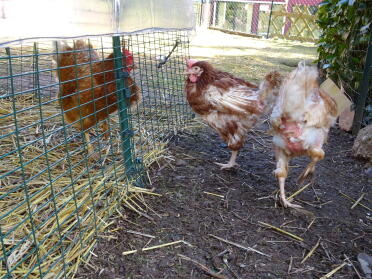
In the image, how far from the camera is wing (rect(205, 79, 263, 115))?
123 inches

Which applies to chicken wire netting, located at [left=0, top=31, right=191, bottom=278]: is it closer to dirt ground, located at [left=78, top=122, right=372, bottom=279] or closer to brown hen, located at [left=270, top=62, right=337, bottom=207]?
dirt ground, located at [left=78, top=122, right=372, bottom=279]

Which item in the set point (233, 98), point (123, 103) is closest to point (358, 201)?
point (233, 98)

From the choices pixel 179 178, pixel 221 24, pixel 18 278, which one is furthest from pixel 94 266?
pixel 221 24

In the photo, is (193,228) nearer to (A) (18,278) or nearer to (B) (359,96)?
(A) (18,278)

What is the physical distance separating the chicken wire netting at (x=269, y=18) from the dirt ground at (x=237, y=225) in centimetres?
1303

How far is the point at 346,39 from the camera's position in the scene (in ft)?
14.3

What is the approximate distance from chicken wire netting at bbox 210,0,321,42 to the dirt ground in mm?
13032

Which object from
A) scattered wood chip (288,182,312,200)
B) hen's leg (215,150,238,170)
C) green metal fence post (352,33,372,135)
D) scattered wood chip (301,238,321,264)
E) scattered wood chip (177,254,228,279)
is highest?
green metal fence post (352,33,372,135)

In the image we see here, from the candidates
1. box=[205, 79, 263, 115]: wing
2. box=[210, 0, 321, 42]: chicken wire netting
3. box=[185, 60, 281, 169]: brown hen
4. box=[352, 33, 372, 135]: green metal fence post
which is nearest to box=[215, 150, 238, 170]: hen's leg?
box=[185, 60, 281, 169]: brown hen

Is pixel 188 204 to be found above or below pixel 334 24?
below

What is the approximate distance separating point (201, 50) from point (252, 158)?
6.91 m

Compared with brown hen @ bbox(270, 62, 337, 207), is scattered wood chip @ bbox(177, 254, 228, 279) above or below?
below

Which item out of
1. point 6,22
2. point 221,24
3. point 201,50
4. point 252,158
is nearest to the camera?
point 6,22

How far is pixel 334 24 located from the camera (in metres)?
4.60
